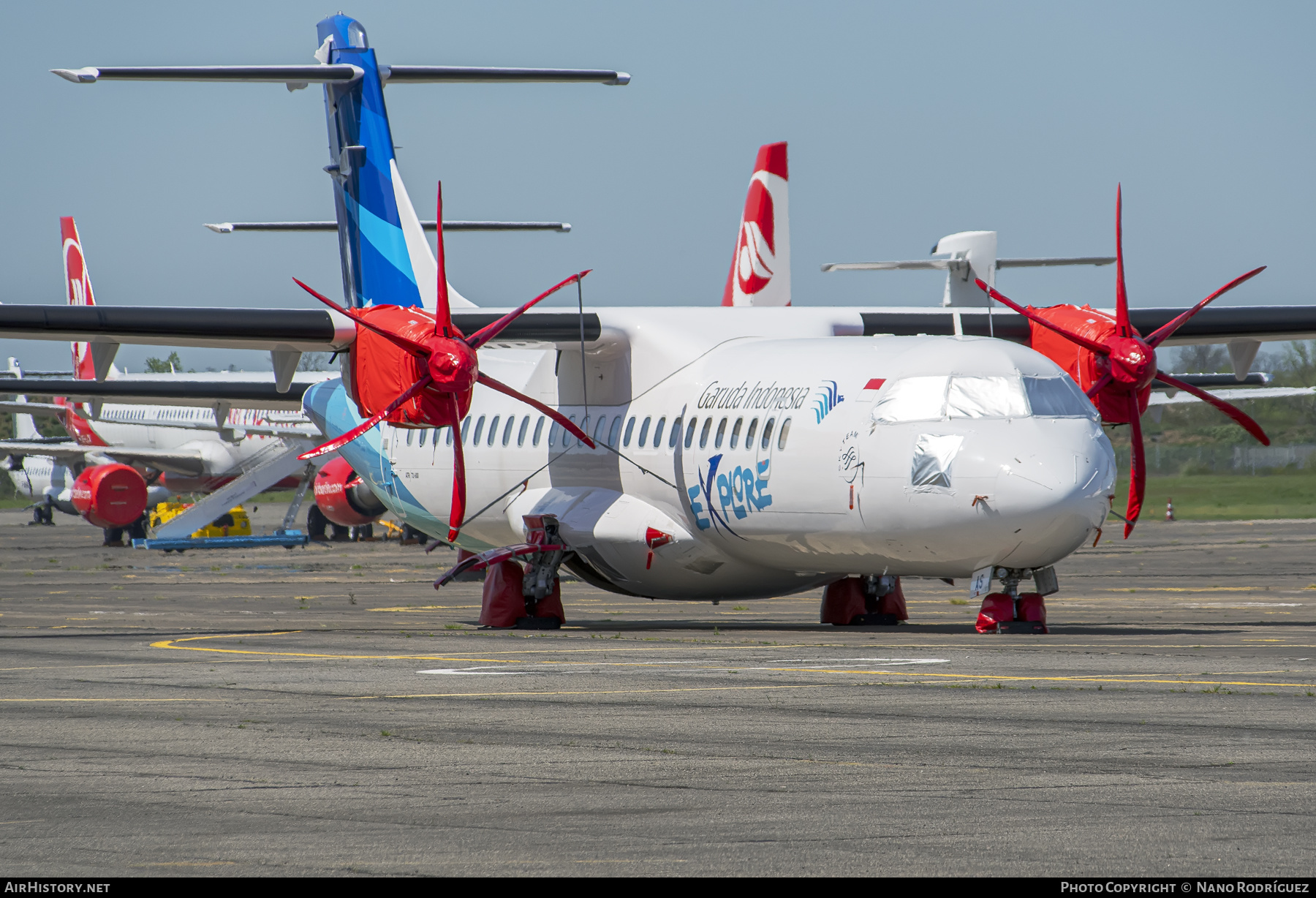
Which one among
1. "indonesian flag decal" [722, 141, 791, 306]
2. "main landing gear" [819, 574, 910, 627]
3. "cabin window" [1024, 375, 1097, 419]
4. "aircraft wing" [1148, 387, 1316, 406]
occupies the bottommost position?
"main landing gear" [819, 574, 910, 627]

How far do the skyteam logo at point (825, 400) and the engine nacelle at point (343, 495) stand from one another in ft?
83.0

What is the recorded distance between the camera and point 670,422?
1838cm

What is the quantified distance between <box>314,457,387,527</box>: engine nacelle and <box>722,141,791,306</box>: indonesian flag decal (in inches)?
635

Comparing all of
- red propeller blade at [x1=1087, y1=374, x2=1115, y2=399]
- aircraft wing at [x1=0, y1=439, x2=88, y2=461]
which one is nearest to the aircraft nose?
red propeller blade at [x1=1087, y1=374, x2=1115, y2=399]

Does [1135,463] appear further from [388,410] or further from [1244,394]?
[1244,394]

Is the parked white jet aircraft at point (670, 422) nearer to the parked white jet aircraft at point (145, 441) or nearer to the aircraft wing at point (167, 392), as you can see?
the aircraft wing at point (167, 392)

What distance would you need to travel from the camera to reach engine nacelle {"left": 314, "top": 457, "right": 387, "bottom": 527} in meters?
40.8

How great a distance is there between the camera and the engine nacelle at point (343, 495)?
40.8m

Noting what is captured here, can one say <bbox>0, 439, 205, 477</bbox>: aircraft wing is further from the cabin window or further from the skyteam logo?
the cabin window

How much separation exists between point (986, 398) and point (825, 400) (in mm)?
1715

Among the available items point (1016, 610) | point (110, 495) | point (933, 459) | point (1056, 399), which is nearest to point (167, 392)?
point (933, 459)

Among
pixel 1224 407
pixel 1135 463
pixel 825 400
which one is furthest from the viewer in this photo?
pixel 1224 407

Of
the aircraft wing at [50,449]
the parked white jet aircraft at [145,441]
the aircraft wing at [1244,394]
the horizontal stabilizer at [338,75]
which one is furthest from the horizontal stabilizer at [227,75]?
the aircraft wing at [50,449]

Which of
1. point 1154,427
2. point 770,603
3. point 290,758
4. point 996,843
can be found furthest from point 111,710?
point 1154,427
